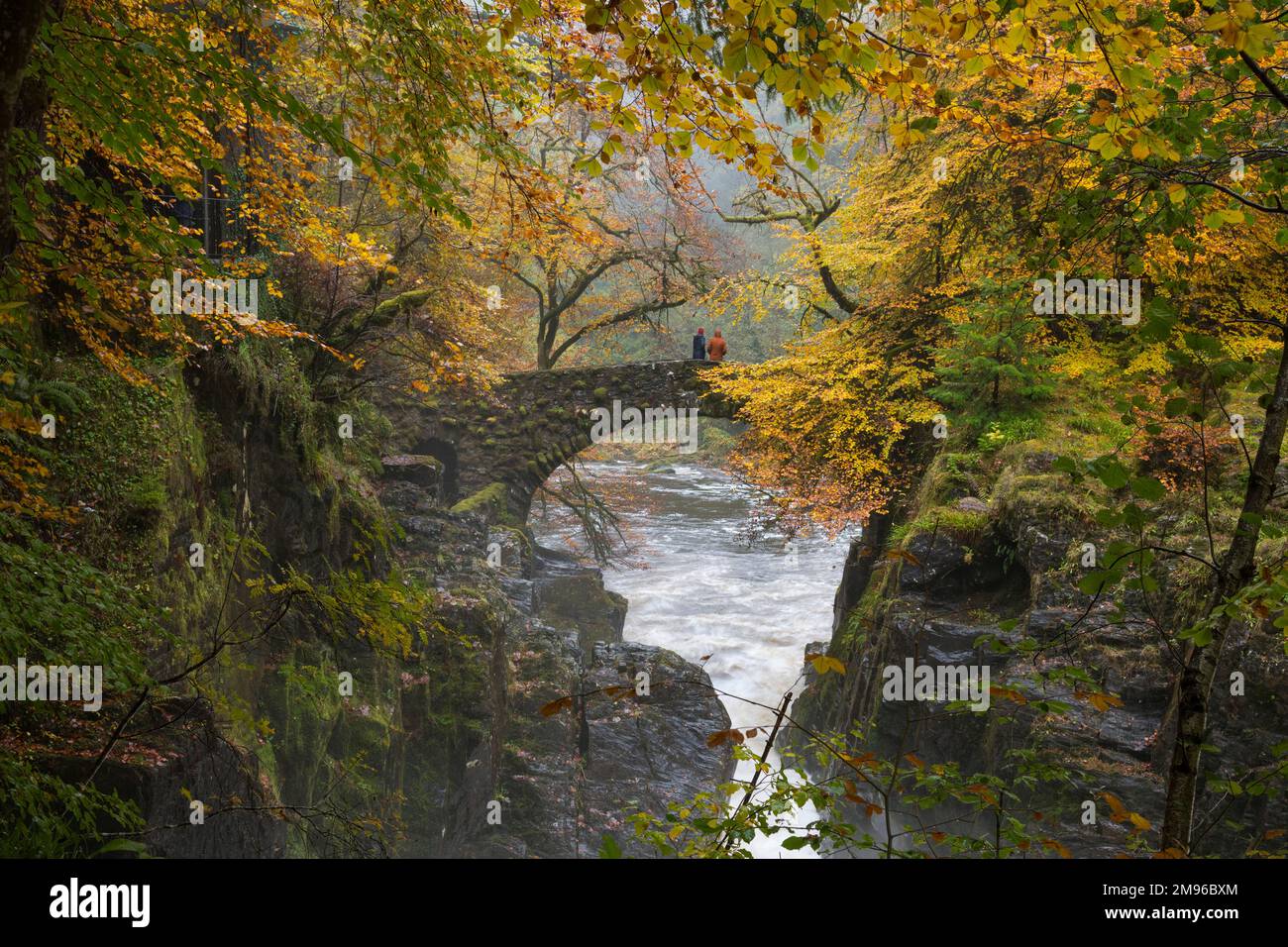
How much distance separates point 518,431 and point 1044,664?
523 inches

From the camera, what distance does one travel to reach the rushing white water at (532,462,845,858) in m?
16.9

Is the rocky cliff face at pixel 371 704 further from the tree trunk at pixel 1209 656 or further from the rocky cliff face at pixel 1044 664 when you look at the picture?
the rocky cliff face at pixel 1044 664

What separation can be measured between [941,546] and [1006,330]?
2937 millimetres

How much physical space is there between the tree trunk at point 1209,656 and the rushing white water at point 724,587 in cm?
919

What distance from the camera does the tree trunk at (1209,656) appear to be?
8.02ft

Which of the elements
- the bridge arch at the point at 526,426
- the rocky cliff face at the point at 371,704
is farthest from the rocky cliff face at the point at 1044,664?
the bridge arch at the point at 526,426

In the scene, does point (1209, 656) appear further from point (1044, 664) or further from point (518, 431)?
point (518, 431)

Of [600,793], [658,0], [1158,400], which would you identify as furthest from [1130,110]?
[600,793]

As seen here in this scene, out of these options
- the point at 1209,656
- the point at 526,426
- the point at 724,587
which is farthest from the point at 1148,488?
the point at 724,587

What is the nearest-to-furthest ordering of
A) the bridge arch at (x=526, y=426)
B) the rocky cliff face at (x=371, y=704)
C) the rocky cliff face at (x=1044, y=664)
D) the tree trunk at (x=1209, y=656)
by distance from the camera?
the tree trunk at (x=1209, y=656) → the rocky cliff face at (x=371, y=704) → the rocky cliff face at (x=1044, y=664) → the bridge arch at (x=526, y=426)

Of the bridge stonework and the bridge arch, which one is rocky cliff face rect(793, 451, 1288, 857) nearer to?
the bridge arch

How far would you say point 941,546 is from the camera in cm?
948

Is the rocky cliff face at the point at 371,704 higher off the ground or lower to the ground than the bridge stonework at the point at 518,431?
lower

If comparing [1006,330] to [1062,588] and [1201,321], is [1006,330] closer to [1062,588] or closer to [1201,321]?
[1201,321]
